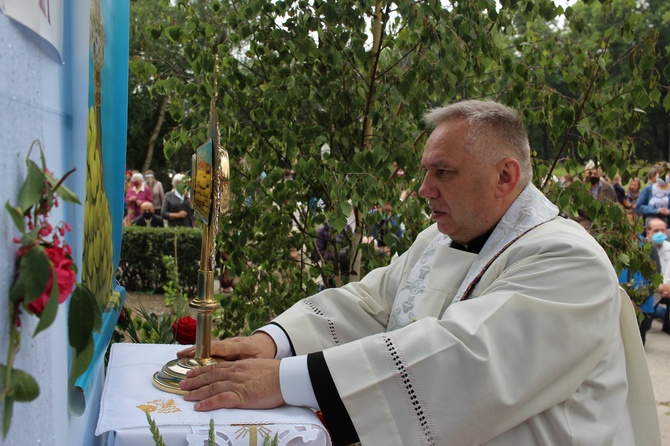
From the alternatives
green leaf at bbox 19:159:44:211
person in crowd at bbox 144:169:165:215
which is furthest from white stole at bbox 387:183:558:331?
person in crowd at bbox 144:169:165:215

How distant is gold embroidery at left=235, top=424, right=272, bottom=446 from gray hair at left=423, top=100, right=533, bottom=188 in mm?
1247

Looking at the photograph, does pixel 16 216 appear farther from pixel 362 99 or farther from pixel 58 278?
pixel 362 99

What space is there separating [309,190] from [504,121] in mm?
1463

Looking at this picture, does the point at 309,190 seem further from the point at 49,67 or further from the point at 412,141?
the point at 49,67

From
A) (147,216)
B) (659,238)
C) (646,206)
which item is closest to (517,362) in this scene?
(659,238)

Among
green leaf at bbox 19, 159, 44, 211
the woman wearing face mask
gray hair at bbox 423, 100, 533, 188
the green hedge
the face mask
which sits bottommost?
the green hedge

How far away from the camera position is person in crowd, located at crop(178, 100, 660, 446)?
6.35 ft

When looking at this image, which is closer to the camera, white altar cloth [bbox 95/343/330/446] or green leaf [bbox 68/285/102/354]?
green leaf [bbox 68/285/102/354]

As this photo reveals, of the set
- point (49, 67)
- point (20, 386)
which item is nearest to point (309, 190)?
point (49, 67)

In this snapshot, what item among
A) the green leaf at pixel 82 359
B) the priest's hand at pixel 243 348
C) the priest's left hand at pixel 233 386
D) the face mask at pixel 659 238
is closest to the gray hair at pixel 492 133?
the priest's hand at pixel 243 348

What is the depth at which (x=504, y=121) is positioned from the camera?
2.55 m

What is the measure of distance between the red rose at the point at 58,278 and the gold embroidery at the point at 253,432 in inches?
32.8

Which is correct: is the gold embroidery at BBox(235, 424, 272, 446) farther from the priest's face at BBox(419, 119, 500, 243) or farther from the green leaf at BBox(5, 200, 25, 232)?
the priest's face at BBox(419, 119, 500, 243)

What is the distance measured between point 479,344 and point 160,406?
0.85 m
